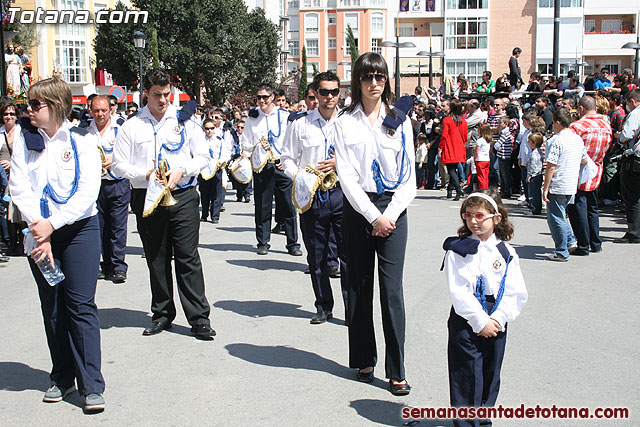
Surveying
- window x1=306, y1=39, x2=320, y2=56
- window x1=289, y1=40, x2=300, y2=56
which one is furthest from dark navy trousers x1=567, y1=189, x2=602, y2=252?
window x1=289, y1=40, x2=300, y2=56

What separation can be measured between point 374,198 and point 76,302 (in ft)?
6.99

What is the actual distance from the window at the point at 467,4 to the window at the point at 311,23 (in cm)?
2250

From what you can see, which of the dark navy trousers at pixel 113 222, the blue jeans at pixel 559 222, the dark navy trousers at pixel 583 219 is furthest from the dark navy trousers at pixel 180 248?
the dark navy trousers at pixel 583 219

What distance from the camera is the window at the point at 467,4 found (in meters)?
68.9

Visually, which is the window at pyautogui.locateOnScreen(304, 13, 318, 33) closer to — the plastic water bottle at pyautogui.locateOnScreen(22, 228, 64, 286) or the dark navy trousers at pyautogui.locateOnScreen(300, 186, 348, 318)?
the dark navy trousers at pyautogui.locateOnScreen(300, 186, 348, 318)

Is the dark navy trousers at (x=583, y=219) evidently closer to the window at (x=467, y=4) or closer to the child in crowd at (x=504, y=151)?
the child in crowd at (x=504, y=151)

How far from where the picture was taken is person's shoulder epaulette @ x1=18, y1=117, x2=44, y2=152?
5.06m

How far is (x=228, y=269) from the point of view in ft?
32.2

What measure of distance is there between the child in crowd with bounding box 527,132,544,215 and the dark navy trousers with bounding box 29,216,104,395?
10511mm

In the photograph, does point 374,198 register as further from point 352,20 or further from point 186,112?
point 352,20

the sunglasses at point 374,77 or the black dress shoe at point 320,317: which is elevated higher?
the sunglasses at point 374,77

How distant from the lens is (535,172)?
46.6 feet

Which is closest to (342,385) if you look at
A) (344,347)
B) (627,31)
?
(344,347)

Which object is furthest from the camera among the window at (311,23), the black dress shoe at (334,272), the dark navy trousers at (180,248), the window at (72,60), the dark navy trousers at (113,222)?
the window at (311,23)
